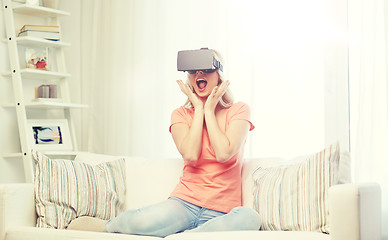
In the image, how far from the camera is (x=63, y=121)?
3.79 m

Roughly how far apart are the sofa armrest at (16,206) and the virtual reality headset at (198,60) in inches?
35.6

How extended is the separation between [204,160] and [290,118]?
758 mm

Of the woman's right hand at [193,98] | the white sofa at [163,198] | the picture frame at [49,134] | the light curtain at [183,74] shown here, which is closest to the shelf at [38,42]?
the light curtain at [183,74]

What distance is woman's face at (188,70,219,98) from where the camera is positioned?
8.84 feet

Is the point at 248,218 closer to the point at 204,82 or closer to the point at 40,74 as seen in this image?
the point at 204,82

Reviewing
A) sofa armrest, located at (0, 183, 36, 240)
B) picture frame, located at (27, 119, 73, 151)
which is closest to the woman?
sofa armrest, located at (0, 183, 36, 240)

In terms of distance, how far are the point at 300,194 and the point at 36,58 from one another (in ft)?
7.17

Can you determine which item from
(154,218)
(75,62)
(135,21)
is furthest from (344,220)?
(75,62)

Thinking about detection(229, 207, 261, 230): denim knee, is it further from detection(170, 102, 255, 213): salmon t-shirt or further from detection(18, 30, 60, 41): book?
detection(18, 30, 60, 41): book

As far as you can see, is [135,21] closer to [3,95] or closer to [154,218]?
[3,95]

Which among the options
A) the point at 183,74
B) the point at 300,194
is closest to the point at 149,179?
the point at 300,194

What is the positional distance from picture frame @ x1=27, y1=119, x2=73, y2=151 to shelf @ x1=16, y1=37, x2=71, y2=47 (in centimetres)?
51

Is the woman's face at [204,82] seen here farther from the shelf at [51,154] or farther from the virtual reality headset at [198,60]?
the shelf at [51,154]

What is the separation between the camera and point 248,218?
7.28 feet
